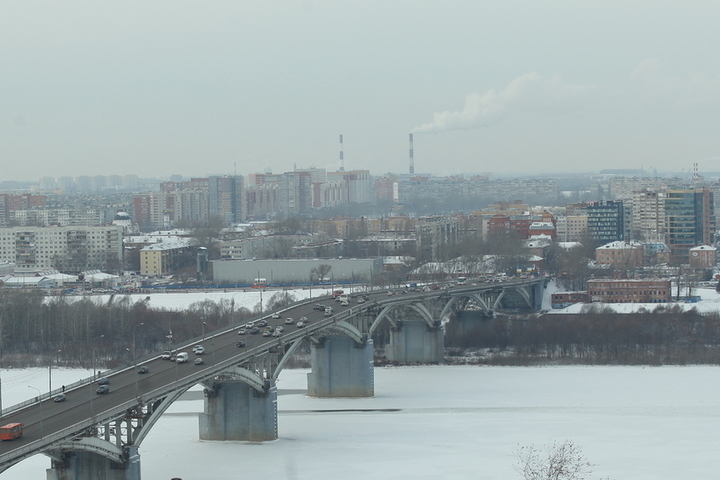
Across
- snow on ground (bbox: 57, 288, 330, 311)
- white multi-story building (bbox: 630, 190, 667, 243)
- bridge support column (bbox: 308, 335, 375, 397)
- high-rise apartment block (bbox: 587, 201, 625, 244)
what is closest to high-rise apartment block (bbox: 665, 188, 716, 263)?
white multi-story building (bbox: 630, 190, 667, 243)

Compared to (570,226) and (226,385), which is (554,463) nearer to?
(226,385)

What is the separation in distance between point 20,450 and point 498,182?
145750 millimetres

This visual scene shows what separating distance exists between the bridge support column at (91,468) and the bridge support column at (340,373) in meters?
12.2

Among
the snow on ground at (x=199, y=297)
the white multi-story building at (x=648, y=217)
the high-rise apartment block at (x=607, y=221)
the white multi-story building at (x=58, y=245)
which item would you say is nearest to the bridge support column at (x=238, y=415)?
the snow on ground at (x=199, y=297)

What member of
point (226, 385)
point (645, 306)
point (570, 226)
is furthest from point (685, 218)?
point (226, 385)

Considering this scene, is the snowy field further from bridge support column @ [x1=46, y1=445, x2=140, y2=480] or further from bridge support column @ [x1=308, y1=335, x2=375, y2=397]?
bridge support column @ [x1=46, y1=445, x2=140, y2=480]

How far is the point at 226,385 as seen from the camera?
86.3 feet

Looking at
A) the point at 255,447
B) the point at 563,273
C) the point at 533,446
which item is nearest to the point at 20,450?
the point at 255,447

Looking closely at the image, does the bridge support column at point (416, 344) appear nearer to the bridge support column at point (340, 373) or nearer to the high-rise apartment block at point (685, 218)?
the bridge support column at point (340, 373)

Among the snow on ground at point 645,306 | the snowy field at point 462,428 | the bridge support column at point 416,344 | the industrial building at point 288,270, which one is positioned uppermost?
the industrial building at point 288,270

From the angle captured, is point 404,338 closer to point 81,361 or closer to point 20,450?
point 81,361

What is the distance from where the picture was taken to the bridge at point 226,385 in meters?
20.3

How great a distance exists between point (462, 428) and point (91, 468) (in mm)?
8954

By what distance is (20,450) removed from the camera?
1853 centimetres
